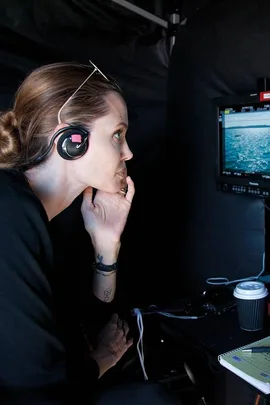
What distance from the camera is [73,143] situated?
36.9 inches

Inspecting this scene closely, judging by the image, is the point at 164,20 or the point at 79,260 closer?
the point at 79,260

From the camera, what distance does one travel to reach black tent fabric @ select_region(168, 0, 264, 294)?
4.59 ft

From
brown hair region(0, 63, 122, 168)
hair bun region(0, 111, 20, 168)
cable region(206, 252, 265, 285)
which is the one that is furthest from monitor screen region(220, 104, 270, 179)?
hair bun region(0, 111, 20, 168)

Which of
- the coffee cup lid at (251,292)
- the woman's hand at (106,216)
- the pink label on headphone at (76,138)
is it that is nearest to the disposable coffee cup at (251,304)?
the coffee cup lid at (251,292)

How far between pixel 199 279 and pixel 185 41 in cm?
96

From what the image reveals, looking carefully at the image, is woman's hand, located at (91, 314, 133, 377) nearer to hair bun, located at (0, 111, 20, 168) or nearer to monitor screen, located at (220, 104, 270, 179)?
hair bun, located at (0, 111, 20, 168)

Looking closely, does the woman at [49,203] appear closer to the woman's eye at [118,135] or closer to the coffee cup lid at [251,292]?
the woman's eye at [118,135]

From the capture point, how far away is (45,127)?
962 millimetres

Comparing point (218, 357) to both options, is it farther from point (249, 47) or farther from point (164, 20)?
point (164, 20)

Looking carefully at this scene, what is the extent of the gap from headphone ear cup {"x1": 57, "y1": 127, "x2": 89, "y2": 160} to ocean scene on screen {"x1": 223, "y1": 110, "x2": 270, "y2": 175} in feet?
2.03

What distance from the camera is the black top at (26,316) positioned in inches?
29.5

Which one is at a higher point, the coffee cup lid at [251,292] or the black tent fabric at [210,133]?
the black tent fabric at [210,133]

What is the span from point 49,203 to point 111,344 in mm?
431

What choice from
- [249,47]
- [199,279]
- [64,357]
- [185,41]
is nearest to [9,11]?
[185,41]
